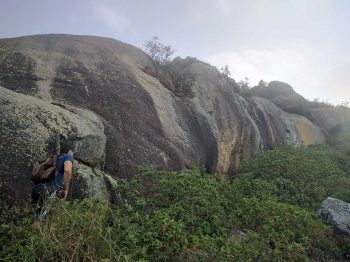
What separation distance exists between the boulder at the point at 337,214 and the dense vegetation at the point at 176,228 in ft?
1.77

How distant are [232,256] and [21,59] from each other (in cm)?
930

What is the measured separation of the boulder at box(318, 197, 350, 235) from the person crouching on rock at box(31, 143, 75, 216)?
8375mm

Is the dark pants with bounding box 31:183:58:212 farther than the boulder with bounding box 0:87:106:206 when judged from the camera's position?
No

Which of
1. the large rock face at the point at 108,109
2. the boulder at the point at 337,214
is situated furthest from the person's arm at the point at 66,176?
the boulder at the point at 337,214

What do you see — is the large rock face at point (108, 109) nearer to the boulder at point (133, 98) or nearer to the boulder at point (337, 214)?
the boulder at point (133, 98)

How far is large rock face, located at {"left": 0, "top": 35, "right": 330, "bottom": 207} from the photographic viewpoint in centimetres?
956

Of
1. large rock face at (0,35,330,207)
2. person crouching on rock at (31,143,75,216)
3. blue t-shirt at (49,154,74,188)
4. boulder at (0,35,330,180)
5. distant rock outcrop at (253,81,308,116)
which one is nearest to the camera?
person crouching on rock at (31,143,75,216)

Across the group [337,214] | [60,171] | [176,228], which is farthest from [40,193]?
[337,214]

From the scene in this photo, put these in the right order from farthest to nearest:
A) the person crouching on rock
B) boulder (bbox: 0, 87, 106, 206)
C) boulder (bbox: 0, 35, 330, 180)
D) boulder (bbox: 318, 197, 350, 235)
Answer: boulder (bbox: 0, 35, 330, 180) → boulder (bbox: 318, 197, 350, 235) → boulder (bbox: 0, 87, 106, 206) → the person crouching on rock

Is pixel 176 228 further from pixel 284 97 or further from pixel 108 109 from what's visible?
pixel 284 97

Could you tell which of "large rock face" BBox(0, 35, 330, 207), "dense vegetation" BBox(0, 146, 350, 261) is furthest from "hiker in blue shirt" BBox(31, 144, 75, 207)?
"large rock face" BBox(0, 35, 330, 207)

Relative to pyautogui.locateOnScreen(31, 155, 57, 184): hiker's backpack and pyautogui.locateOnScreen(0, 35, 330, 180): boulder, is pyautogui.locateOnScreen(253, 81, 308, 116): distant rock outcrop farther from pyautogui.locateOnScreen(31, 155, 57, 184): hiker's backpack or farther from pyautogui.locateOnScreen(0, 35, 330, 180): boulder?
pyautogui.locateOnScreen(31, 155, 57, 184): hiker's backpack

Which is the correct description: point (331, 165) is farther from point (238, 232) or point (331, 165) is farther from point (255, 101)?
point (238, 232)

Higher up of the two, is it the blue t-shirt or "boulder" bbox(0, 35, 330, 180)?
"boulder" bbox(0, 35, 330, 180)
